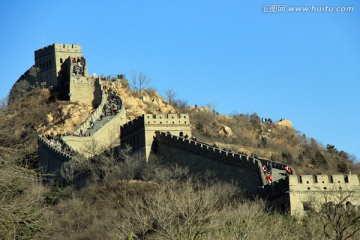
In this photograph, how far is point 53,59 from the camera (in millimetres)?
102188

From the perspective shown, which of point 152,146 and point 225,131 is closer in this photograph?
point 152,146

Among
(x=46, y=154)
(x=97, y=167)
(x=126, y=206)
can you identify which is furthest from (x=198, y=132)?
(x=126, y=206)

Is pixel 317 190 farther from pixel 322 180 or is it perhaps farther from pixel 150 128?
pixel 150 128

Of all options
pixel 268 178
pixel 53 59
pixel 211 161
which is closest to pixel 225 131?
pixel 53 59

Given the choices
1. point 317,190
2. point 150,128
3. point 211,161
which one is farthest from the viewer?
point 150,128

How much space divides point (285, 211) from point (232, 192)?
4805mm

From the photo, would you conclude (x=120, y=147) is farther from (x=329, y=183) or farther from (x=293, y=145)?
(x=293, y=145)

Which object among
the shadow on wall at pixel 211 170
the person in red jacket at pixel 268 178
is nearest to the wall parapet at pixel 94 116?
the shadow on wall at pixel 211 170

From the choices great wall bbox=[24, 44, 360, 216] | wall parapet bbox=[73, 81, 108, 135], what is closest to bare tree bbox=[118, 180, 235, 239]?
great wall bbox=[24, 44, 360, 216]

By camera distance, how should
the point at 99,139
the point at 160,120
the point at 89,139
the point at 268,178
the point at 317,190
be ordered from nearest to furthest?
1. the point at 317,190
2. the point at 268,178
3. the point at 160,120
4. the point at 89,139
5. the point at 99,139

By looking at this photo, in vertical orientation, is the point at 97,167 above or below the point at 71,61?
below

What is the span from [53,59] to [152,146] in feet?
113

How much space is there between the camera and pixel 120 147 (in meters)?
74.0

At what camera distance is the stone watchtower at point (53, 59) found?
333 ft
